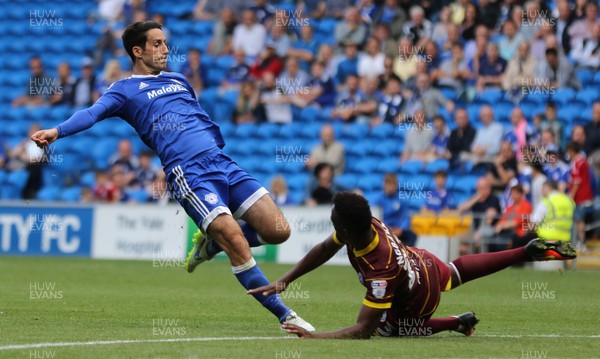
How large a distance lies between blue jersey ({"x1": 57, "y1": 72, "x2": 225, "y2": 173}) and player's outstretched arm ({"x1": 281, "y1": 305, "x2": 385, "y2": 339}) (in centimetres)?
189

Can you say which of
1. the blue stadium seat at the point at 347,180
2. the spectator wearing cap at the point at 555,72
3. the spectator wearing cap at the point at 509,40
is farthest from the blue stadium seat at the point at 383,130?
the spectator wearing cap at the point at 555,72

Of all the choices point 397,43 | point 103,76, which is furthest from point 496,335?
point 103,76

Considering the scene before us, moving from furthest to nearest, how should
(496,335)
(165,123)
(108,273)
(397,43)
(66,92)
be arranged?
(66,92)
(397,43)
(108,273)
(165,123)
(496,335)

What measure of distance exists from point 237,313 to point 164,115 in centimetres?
216

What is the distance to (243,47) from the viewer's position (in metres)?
24.0

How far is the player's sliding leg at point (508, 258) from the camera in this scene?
8.41 metres

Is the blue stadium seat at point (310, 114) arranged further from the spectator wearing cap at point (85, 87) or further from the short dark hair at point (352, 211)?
the short dark hair at point (352, 211)

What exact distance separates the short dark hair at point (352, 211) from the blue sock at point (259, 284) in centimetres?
115

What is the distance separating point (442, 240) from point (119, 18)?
1166 cm

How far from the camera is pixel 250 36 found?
2388 cm

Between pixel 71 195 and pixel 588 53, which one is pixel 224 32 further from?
pixel 588 53

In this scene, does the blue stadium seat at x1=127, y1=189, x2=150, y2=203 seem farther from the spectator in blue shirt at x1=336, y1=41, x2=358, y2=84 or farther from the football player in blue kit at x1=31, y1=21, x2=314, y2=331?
the football player in blue kit at x1=31, y1=21, x2=314, y2=331

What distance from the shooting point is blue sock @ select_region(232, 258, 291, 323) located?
8648mm

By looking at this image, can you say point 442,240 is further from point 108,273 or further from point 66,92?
point 66,92
